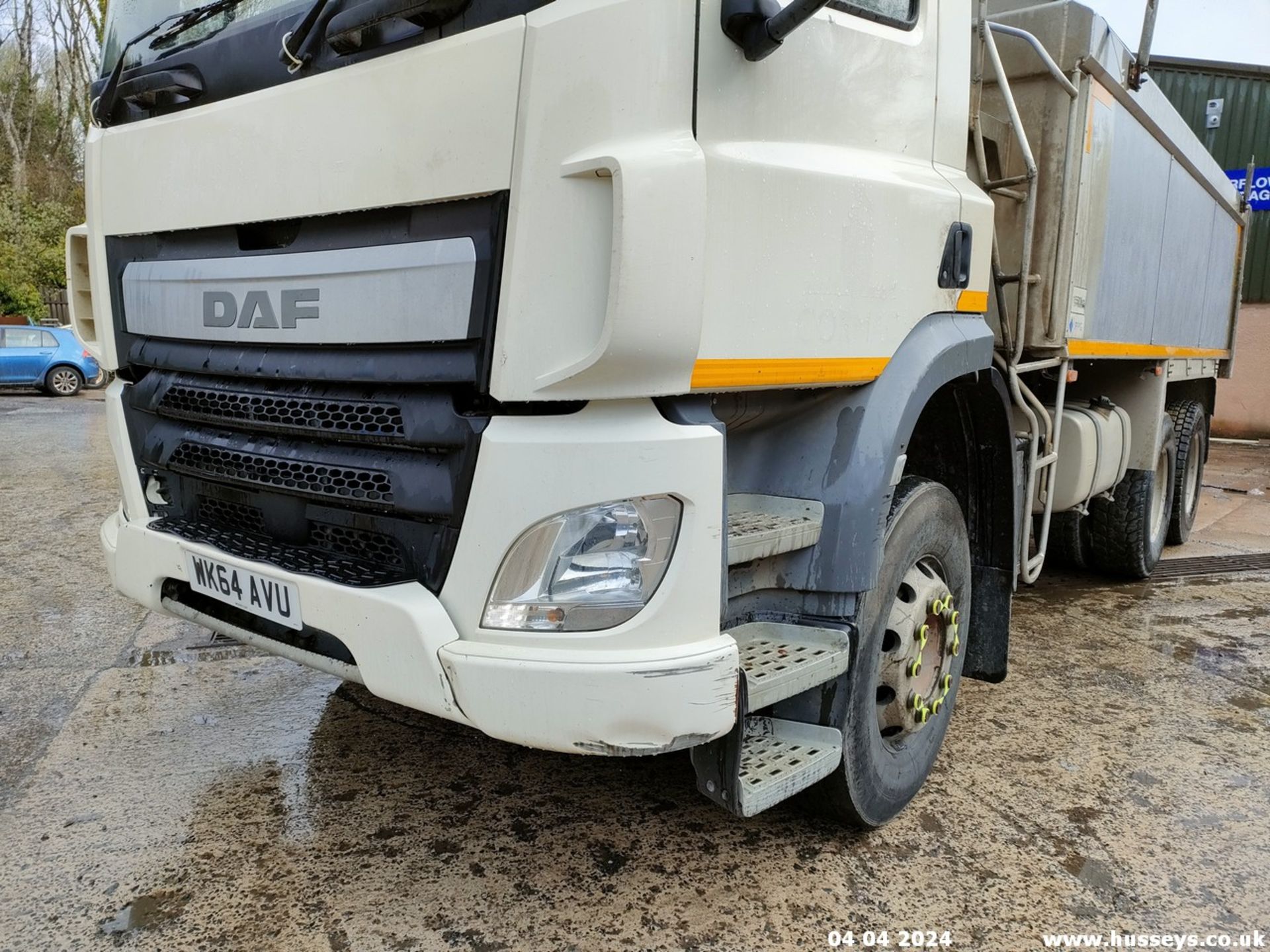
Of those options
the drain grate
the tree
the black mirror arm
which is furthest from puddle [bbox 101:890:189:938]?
the tree

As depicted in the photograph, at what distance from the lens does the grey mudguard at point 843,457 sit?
7.92 ft

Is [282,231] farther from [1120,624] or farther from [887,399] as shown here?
[1120,624]

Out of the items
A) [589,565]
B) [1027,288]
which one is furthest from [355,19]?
[1027,288]

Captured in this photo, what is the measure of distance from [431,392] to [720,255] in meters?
0.69

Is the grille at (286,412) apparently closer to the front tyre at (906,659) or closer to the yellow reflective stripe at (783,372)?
the yellow reflective stripe at (783,372)

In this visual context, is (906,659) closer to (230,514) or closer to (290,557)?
(290,557)

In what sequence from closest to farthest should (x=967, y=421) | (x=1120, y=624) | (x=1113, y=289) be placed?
(x=967, y=421)
(x=1113, y=289)
(x=1120, y=624)

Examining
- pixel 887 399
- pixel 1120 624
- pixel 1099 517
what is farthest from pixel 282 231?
pixel 1099 517

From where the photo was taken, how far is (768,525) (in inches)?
92.0

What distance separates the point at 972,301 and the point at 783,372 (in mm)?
1032

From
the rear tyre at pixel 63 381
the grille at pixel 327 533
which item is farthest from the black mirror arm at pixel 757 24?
the rear tyre at pixel 63 381

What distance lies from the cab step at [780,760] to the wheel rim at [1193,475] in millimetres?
5378

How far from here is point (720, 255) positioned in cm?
201

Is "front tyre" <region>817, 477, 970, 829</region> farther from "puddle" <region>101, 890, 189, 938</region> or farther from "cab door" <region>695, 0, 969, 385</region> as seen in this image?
"puddle" <region>101, 890, 189, 938</region>
